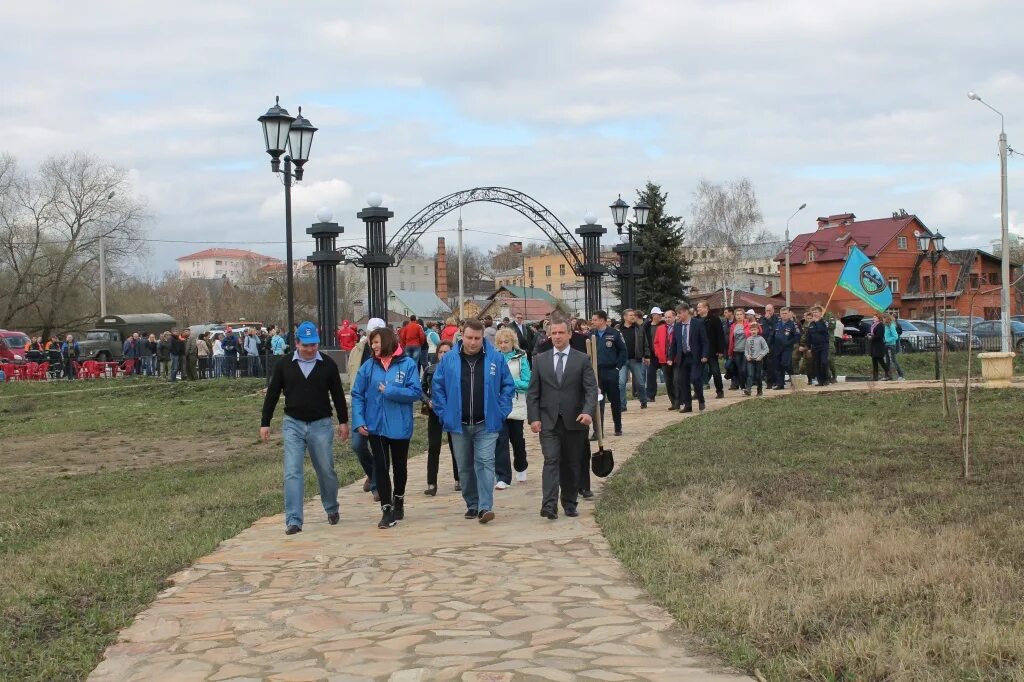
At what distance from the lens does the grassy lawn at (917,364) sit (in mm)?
26234

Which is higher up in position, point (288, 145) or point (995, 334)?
point (288, 145)

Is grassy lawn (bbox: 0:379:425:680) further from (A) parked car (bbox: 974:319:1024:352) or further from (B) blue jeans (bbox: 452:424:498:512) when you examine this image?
(A) parked car (bbox: 974:319:1024:352)

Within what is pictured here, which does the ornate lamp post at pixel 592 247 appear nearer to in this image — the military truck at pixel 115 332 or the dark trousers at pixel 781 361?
the dark trousers at pixel 781 361

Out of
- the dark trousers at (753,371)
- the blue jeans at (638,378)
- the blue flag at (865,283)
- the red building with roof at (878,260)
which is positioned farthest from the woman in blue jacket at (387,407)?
the red building with roof at (878,260)

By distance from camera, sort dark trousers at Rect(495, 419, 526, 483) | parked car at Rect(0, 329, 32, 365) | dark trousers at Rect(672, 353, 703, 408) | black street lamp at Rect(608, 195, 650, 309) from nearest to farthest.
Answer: dark trousers at Rect(495, 419, 526, 483), dark trousers at Rect(672, 353, 703, 408), black street lamp at Rect(608, 195, 650, 309), parked car at Rect(0, 329, 32, 365)

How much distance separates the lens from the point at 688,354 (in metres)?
17.5

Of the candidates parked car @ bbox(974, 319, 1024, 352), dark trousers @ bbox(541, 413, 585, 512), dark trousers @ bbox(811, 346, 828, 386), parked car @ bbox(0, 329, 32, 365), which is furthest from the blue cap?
parked car @ bbox(0, 329, 32, 365)

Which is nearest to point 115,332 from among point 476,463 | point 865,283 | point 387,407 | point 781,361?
point 781,361

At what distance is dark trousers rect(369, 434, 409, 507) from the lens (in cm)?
918

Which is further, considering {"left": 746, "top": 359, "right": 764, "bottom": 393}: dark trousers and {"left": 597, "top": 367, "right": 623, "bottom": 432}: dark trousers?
{"left": 746, "top": 359, "right": 764, "bottom": 393}: dark trousers

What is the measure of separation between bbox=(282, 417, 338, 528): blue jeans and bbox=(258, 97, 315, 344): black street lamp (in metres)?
6.85

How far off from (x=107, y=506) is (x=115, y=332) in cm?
3900

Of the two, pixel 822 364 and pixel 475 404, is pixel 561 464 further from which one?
pixel 822 364

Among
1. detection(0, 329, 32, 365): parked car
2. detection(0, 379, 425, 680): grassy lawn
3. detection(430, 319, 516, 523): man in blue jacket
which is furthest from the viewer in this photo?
detection(0, 329, 32, 365): parked car
